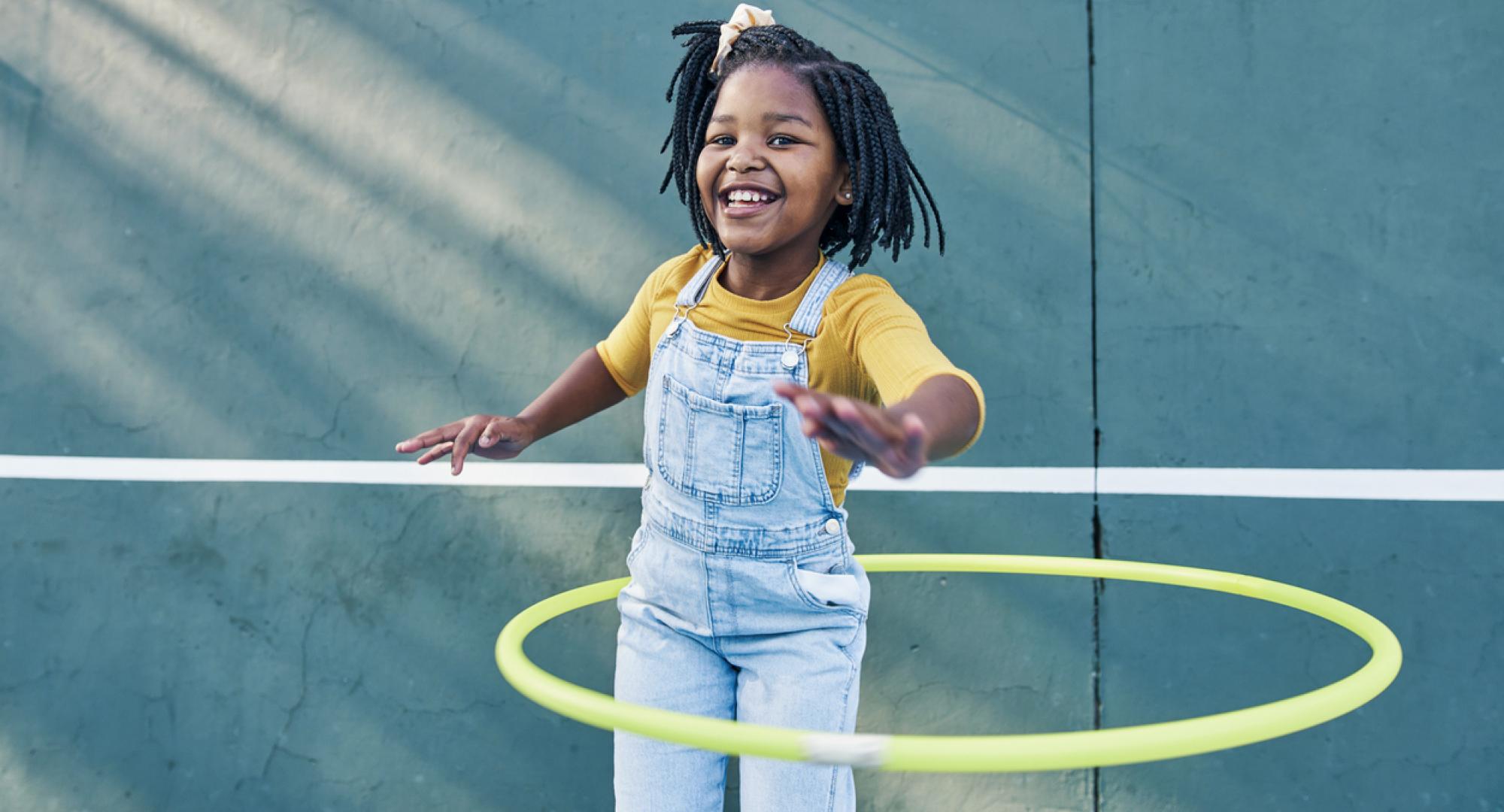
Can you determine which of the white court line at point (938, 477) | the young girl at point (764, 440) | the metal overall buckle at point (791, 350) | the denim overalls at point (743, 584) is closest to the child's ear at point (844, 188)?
the young girl at point (764, 440)

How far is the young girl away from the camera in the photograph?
171cm

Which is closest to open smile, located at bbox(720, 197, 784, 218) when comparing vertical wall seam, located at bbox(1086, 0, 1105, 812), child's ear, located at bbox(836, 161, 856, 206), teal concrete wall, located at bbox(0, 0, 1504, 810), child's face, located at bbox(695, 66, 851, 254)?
child's face, located at bbox(695, 66, 851, 254)

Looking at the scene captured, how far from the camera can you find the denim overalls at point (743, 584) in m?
1.71

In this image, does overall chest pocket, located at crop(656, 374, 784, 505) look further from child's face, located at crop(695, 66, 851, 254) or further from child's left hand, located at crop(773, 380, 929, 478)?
child's left hand, located at crop(773, 380, 929, 478)

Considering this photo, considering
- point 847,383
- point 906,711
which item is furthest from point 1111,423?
point 847,383

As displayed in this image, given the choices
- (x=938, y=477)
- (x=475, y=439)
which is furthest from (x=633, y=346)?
(x=938, y=477)

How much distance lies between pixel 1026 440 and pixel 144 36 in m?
2.49

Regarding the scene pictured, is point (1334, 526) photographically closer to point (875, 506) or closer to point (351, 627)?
point (875, 506)

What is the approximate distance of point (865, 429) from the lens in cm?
118

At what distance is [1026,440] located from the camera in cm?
253

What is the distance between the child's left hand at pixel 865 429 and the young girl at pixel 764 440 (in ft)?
1.32

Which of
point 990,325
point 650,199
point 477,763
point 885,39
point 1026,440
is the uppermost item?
point 885,39

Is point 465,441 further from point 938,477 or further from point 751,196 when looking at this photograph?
point 938,477

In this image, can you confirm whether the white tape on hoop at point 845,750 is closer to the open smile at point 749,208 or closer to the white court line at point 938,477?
the open smile at point 749,208
